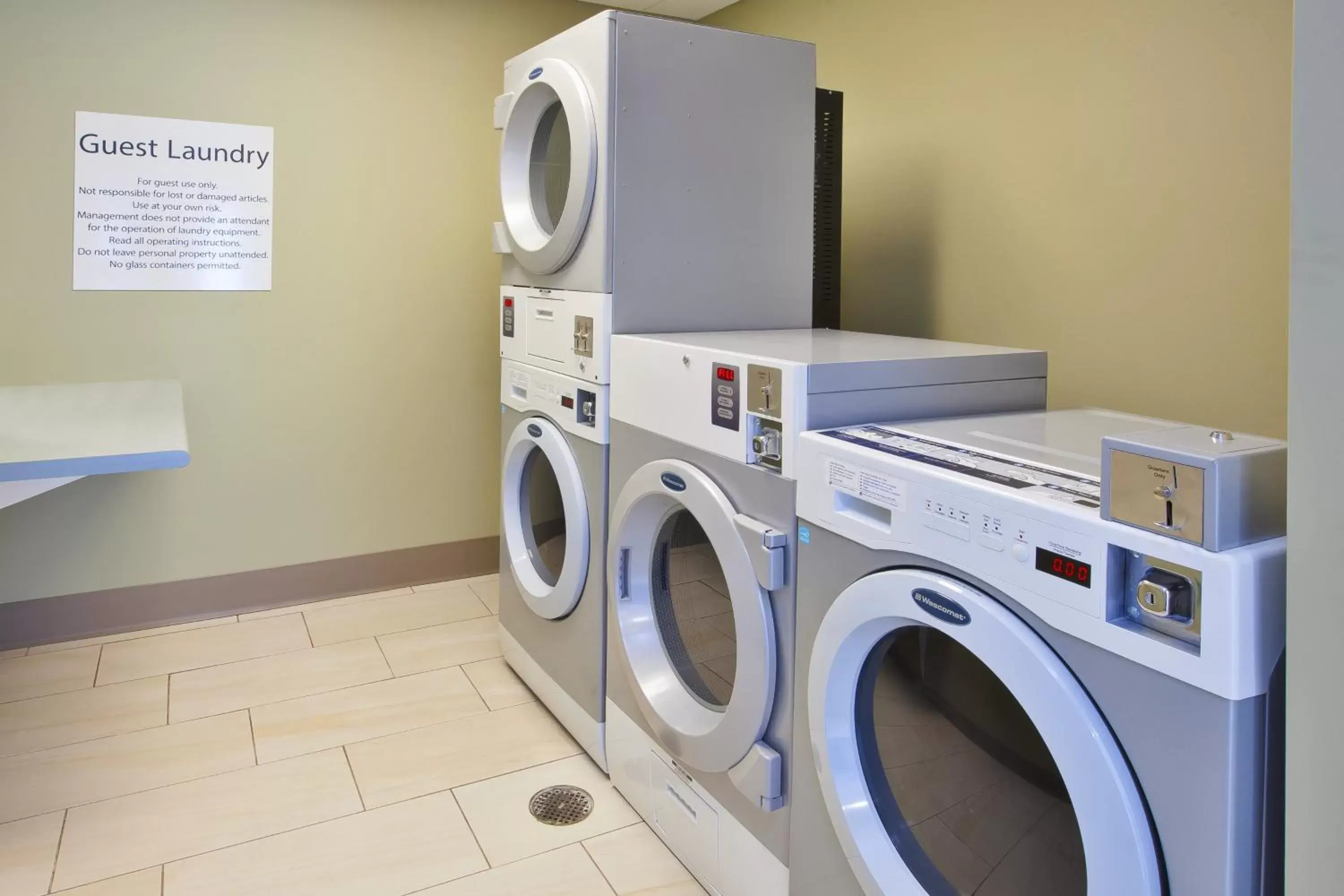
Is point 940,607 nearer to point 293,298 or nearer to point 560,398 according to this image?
point 560,398

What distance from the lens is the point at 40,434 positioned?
1908mm

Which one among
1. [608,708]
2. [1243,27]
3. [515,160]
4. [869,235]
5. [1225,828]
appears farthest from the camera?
[869,235]

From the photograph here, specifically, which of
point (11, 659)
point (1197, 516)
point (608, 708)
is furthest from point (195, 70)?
point (1197, 516)

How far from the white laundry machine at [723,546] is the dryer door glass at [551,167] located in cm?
57

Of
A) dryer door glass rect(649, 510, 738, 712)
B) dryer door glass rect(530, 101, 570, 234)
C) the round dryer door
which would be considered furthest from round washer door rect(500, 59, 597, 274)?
the round dryer door

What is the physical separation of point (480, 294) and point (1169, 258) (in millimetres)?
2420

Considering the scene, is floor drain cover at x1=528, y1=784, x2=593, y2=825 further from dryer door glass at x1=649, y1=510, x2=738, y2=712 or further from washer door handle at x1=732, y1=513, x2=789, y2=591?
washer door handle at x1=732, y1=513, x2=789, y2=591

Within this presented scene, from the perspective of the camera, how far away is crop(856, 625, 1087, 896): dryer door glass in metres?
1.11

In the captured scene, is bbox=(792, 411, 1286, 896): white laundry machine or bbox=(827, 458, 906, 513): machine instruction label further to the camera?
bbox=(827, 458, 906, 513): machine instruction label

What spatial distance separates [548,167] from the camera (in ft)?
8.23

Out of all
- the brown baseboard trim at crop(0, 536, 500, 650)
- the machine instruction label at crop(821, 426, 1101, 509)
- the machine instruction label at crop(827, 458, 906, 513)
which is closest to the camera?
the machine instruction label at crop(821, 426, 1101, 509)

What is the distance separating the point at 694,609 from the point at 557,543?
0.66 m

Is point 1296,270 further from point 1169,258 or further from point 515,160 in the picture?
point 515,160

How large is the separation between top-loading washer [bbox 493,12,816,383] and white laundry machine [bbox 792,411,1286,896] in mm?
828
